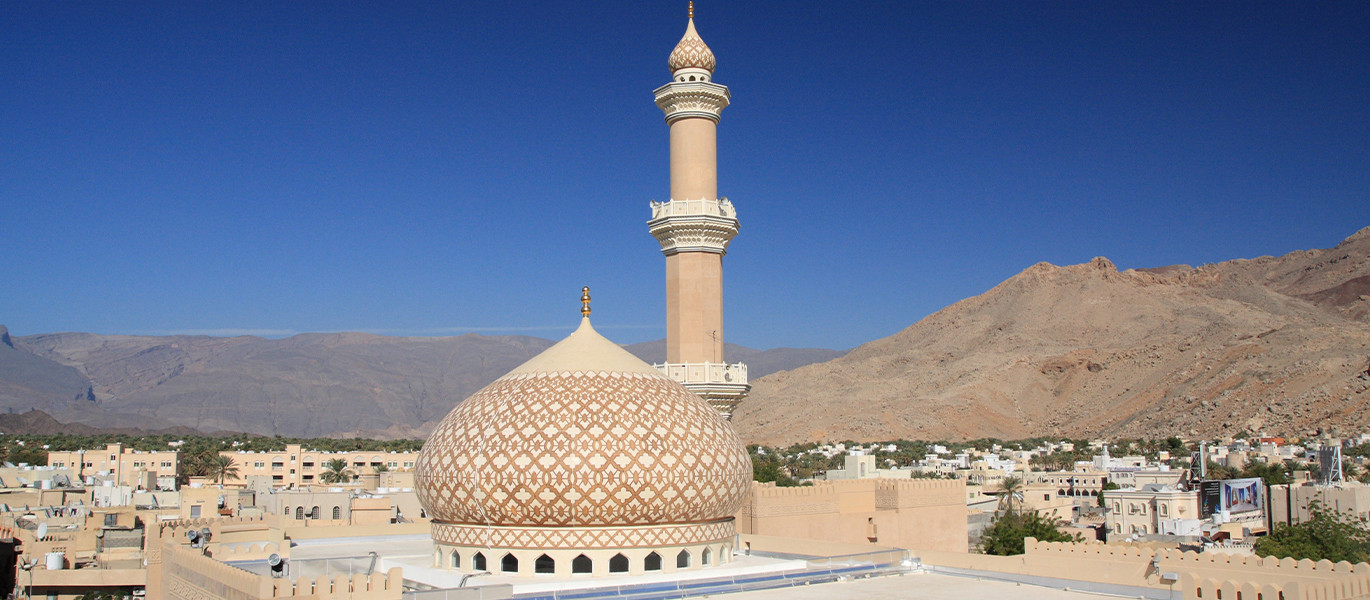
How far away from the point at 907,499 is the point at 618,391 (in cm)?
945

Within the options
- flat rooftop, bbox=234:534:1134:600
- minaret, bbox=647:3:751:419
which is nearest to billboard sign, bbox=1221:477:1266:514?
minaret, bbox=647:3:751:419

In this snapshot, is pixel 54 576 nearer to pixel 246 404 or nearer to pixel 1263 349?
pixel 1263 349

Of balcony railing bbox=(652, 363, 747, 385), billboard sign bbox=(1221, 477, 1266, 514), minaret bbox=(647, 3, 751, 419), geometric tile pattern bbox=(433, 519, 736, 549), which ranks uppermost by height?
minaret bbox=(647, 3, 751, 419)

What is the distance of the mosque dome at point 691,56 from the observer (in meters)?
17.7

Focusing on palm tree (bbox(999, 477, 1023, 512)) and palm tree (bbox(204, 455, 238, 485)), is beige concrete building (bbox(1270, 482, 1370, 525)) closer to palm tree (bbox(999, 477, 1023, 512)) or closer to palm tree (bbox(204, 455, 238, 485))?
palm tree (bbox(999, 477, 1023, 512))

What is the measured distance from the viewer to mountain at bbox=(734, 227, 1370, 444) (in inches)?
2495

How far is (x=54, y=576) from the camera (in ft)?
49.6

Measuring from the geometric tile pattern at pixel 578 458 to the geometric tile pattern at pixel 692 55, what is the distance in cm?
663

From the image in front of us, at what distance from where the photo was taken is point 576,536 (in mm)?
11562

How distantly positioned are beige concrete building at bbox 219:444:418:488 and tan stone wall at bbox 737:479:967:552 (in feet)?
84.0

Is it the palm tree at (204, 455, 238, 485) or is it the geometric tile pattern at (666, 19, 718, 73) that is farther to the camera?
the palm tree at (204, 455, 238, 485)

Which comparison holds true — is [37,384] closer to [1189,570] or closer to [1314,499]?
[1314,499]

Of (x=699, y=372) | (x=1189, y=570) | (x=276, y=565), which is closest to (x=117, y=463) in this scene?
(x=699, y=372)

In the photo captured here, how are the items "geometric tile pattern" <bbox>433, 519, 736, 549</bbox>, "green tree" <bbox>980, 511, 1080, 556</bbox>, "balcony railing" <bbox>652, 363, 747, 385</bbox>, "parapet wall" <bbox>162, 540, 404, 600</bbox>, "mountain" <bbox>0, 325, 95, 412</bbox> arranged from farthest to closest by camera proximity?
"mountain" <bbox>0, 325, 95, 412</bbox>
"green tree" <bbox>980, 511, 1080, 556</bbox>
"balcony railing" <bbox>652, 363, 747, 385</bbox>
"geometric tile pattern" <bbox>433, 519, 736, 549</bbox>
"parapet wall" <bbox>162, 540, 404, 600</bbox>
